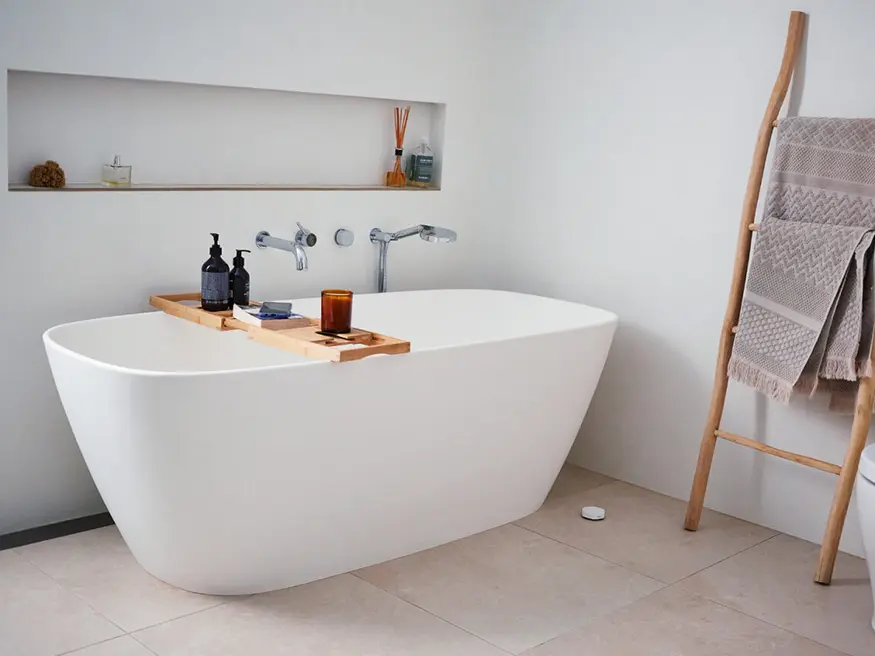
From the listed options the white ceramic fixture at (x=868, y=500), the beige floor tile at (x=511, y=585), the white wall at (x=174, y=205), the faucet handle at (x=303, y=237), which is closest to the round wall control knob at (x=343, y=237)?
the white wall at (x=174, y=205)

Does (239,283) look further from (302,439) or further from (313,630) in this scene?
(313,630)

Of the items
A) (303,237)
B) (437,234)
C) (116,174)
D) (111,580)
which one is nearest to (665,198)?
(437,234)

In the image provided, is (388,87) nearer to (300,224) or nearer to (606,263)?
(300,224)

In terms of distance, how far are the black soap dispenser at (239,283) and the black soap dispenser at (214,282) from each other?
0.17 feet

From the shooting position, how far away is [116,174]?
3.23 m

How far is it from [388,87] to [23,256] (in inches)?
60.4

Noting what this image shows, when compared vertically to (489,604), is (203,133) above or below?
above

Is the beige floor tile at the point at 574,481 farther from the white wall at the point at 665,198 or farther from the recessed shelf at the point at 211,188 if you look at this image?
the recessed shelf at the point at 211,188

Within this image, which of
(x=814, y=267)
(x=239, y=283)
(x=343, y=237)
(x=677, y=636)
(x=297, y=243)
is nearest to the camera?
(x=677, y=636)

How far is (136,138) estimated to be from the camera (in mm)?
3340

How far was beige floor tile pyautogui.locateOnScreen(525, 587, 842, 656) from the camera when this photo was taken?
8.64 feet

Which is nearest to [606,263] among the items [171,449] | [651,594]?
[651,594]

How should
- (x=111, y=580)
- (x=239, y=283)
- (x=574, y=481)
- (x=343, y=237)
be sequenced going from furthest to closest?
(x=574, y=481) < (x=343, y=237) < (x=239, y=283) < (x=111, y=580)

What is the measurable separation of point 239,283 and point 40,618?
3.83 feet
